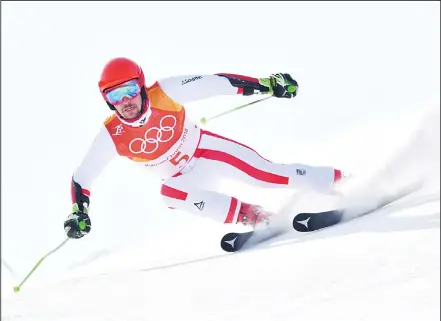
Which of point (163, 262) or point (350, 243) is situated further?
point (163, 262)

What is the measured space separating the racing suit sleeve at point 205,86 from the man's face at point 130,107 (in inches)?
10.3

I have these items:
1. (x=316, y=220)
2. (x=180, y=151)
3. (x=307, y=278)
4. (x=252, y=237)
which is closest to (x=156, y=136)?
(x=180, y=151)

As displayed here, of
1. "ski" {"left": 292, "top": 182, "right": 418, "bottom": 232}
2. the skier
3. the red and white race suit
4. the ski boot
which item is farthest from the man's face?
"ski" {"left": 292, "top": 182, "right": 418, "bottom": 232}

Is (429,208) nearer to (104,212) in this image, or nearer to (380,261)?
(380,261)

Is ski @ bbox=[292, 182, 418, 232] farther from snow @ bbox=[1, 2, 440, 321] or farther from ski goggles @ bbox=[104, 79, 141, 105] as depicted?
ski goggles @ bbox=[104, 79, 141, 105]

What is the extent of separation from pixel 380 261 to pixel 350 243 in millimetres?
535

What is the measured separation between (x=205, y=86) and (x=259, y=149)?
5150 millimetres

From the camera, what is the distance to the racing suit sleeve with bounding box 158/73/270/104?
5086 millimetres

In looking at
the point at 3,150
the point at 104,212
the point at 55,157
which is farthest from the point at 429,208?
the point at 3,150

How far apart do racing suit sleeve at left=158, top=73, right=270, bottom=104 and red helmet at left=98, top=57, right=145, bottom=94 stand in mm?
307

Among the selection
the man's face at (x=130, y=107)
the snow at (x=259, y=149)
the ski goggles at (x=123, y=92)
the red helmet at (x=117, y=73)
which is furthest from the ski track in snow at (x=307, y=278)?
the red helmet at (x=117, y=73)

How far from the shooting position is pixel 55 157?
633 inches

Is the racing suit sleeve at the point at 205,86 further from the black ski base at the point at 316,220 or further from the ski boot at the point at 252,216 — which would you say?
the black ski base at the point at 316,220

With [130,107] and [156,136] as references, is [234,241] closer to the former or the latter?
[156,136]
